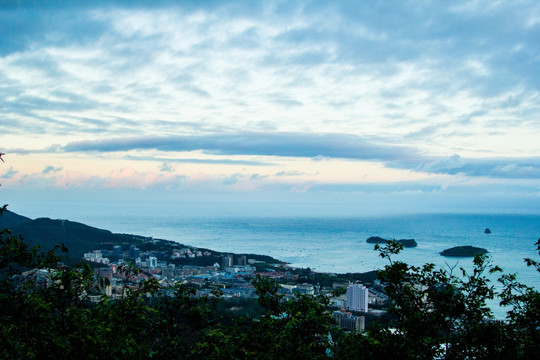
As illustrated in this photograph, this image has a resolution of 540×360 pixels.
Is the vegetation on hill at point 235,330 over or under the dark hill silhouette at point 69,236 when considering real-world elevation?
over

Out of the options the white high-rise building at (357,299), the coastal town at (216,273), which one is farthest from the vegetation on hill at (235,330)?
the white high-rise building at (357,299)

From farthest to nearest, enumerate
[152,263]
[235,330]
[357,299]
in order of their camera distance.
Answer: [152,263]
[357,299]
[235,330]

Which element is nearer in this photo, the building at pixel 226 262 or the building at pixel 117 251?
the building at pixel 226 262

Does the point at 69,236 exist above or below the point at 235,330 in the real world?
below

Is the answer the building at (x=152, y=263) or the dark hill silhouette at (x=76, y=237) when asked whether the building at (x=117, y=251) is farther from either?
the building at (x=152, y=263)

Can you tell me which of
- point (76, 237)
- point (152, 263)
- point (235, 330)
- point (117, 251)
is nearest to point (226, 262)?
point (152, 263)

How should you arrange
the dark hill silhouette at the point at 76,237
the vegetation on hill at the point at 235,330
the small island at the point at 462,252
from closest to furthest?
1. the vegetation on hill at the point at 235,330
2. the dark hill silhouette at the point at 76,237
3. the small island at the point at 462,252

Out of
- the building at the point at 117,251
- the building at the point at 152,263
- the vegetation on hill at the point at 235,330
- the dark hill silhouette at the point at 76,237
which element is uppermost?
the vegetation on hill at the point at 235,330

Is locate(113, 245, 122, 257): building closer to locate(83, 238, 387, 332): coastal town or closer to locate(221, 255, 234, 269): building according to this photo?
locate(83, 238, 387, 332): coastal town

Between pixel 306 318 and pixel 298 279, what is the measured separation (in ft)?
76.5

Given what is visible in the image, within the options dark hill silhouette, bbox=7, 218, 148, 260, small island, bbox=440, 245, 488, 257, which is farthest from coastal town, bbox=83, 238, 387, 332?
small island, bbox=440, 245, 488, 257

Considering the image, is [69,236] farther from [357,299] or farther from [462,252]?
[462,252]

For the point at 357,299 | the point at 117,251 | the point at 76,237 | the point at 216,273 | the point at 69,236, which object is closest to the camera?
the point at 357,299

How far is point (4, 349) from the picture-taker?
301 cm
